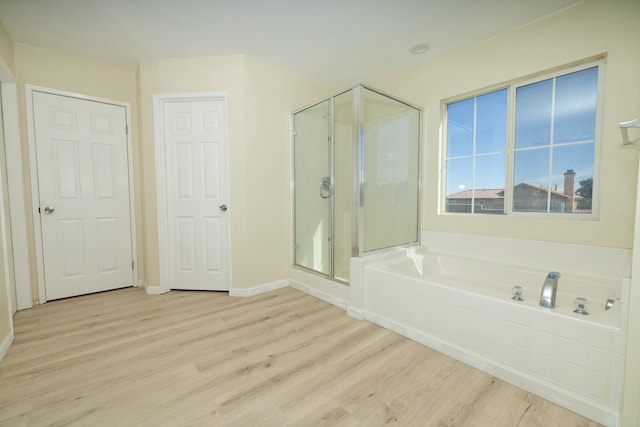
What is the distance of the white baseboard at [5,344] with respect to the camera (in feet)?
5.44

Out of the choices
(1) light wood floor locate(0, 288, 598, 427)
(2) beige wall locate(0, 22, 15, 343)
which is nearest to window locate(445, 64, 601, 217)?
(1) light wood floor locate(0, 288, 598, 427)

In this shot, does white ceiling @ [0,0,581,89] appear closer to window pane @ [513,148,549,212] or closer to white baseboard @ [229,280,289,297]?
window pane @ [513,148,549,212]

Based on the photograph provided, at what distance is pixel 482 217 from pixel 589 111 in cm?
106

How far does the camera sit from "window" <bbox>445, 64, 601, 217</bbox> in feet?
6.63

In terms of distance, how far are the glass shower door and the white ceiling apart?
2.01 feet

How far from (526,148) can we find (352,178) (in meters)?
1.50

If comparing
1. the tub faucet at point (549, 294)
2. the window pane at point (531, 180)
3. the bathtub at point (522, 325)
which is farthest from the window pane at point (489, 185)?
the tub faucet at point (549, 294)

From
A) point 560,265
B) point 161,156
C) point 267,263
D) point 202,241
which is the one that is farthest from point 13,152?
point 560,265

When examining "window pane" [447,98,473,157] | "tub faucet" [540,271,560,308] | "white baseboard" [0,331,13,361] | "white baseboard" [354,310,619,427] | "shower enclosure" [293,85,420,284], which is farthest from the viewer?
"window pane" [447,98,473,157]

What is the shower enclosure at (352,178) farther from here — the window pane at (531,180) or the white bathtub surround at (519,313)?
the window pane at (531,180)

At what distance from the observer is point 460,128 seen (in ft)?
8.89

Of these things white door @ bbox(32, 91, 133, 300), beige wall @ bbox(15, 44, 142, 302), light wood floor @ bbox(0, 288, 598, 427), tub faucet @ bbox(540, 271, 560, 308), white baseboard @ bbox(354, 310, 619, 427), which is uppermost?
beige wall @ bbox(15, 44, 142, 302)

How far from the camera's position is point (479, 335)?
1.58 metres

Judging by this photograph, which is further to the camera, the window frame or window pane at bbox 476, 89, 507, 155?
window pane at bbox 476, 89, 507, 155
